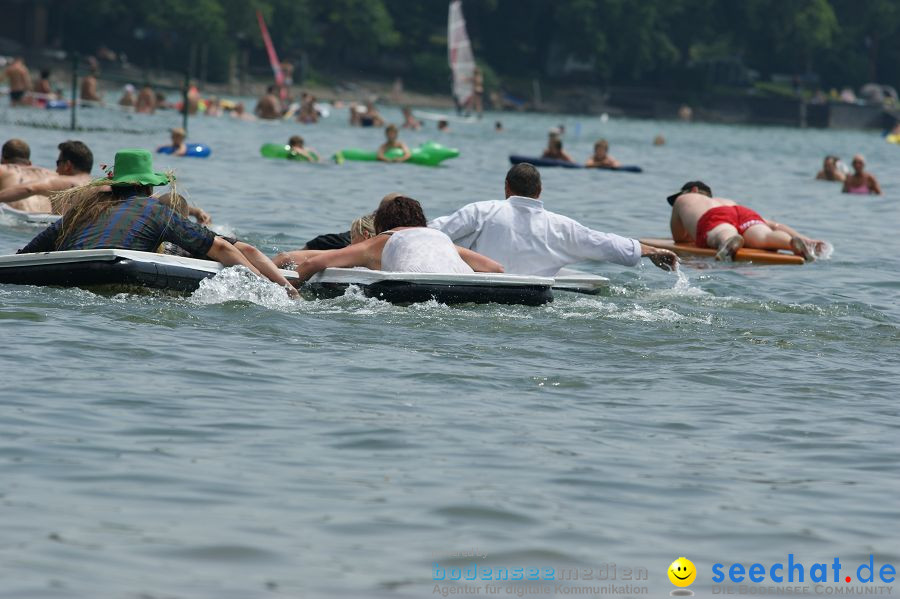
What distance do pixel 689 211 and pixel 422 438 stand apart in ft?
31.7

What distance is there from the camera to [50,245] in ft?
33.8

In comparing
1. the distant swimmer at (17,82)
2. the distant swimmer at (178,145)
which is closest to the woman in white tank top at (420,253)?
the distant swimmer at (178,145)

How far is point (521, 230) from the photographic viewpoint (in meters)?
11.2

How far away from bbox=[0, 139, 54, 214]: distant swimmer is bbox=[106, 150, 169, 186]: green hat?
4172mm

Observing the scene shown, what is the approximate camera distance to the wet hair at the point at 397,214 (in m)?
10.6

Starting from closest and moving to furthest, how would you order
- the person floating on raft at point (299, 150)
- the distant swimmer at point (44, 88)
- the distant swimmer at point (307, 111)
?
the person floating on raft at point (299, 150) → the distant swimmer at point (44, 88) → the distant swimmer at point (307, 111)

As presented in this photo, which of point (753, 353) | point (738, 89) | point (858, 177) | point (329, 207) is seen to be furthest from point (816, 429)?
point (738, 89)

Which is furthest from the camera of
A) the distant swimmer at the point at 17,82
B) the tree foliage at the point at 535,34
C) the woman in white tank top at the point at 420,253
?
the tree foliage at the point at 535,34

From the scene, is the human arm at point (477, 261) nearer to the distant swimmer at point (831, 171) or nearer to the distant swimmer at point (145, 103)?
the distant swimmer at point (831, 171)

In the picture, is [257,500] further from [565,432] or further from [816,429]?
[816,429]

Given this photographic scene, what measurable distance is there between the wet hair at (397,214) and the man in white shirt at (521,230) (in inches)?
18.3

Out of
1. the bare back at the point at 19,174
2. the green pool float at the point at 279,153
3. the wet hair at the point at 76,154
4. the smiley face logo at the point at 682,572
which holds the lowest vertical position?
the green pool float at the point at 279,153

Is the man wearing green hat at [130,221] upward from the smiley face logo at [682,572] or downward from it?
upward

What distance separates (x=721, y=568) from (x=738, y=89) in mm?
107085
